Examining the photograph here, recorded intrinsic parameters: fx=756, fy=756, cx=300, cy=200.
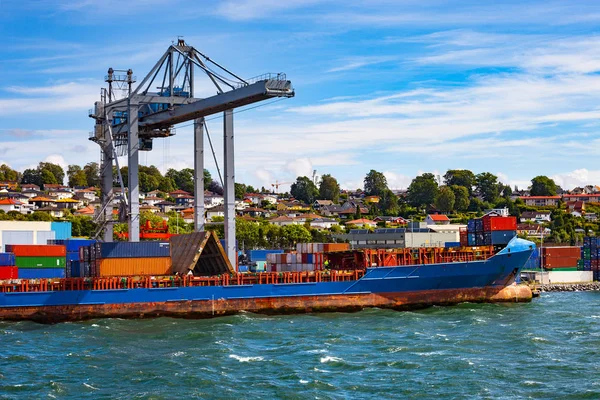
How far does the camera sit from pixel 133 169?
1923 inches

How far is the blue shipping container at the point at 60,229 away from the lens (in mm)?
75938

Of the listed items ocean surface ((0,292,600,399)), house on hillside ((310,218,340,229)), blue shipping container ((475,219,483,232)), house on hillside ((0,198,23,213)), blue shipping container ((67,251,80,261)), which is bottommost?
ocean surface ((0,292,600,399))

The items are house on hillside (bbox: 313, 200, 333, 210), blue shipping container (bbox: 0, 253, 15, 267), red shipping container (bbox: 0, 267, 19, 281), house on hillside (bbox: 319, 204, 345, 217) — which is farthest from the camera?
house on hillside (bbox: 313, 200, 333, 210)

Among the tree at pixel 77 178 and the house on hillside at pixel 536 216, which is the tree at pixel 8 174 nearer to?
the tree at pixel 77 178

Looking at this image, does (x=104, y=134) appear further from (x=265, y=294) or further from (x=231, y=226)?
(x=265, y=294)

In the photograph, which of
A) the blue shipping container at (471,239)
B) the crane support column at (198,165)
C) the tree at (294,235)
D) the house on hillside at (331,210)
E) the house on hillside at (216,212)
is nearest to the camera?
the crane support column at (198,165)

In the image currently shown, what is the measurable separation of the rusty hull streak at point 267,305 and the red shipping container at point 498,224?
4186 millimetres

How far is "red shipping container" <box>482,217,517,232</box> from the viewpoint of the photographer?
176ft

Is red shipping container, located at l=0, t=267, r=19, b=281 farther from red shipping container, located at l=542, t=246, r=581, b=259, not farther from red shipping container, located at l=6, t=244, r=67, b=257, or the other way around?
red shipping container, located at l=542, t=246, r=581, b=259

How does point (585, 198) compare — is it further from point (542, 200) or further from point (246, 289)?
point (246, 289)

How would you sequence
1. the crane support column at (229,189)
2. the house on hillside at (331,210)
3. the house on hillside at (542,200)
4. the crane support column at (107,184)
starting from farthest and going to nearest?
the house on hillside at (542,200), the house on hillside at (331,210), the crane support column at (107,184), the crane support column at (229,189)

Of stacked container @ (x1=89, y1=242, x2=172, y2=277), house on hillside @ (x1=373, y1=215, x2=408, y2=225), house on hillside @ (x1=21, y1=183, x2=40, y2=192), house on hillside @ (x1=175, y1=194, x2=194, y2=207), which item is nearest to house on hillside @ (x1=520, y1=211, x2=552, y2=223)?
house on hillside @ (x1=373, y1=215, x2=408, y2=225)

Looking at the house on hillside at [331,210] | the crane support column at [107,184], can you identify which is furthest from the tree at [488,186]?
the crane support column at [107,184]

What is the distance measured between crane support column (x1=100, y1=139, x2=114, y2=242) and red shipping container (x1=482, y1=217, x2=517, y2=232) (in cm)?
2648
